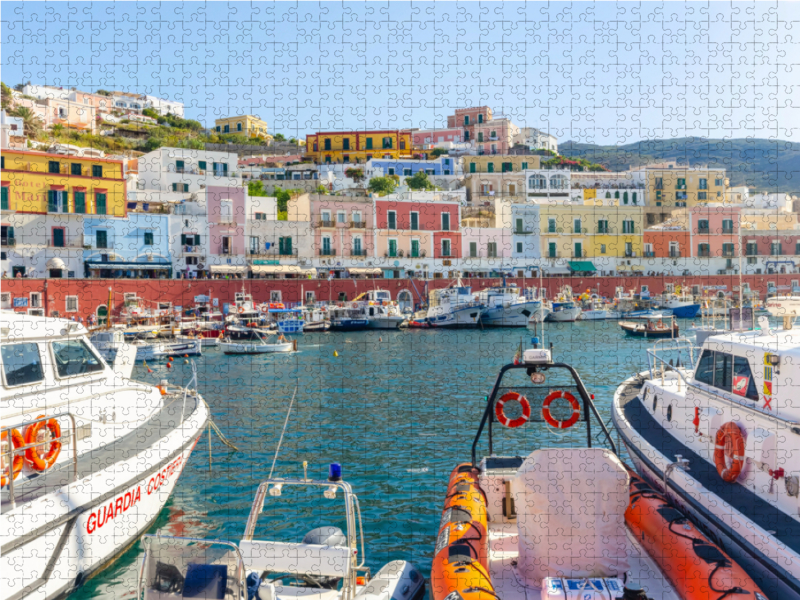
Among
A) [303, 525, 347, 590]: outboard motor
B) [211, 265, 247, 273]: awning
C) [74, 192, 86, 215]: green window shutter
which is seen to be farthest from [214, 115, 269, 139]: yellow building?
[303, 525, 347, 590]: outboard motor

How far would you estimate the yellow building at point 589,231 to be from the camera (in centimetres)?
4178

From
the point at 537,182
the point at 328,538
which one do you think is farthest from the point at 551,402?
the point at 537,182

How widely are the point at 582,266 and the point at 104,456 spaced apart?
38293 mm

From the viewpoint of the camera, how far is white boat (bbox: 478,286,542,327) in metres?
35.6

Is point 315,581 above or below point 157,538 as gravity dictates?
below

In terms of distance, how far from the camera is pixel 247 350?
2619 centimetres

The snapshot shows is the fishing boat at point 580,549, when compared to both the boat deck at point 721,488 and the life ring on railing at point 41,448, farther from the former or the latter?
the life ring on railing at point 41,448

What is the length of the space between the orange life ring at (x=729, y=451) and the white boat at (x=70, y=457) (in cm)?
522

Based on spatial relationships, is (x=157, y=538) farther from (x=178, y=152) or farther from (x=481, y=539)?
(x=178, y=152)

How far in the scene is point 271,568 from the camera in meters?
4.63

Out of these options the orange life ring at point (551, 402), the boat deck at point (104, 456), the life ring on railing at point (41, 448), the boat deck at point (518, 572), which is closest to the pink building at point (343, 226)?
the boat deck at point (104, 456)

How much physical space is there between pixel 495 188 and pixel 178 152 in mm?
23847

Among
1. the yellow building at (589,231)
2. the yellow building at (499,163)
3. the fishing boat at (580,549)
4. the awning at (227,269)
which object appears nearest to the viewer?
the fishing boat at (580,549)

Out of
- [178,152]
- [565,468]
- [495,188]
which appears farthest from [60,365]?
[495,188]
